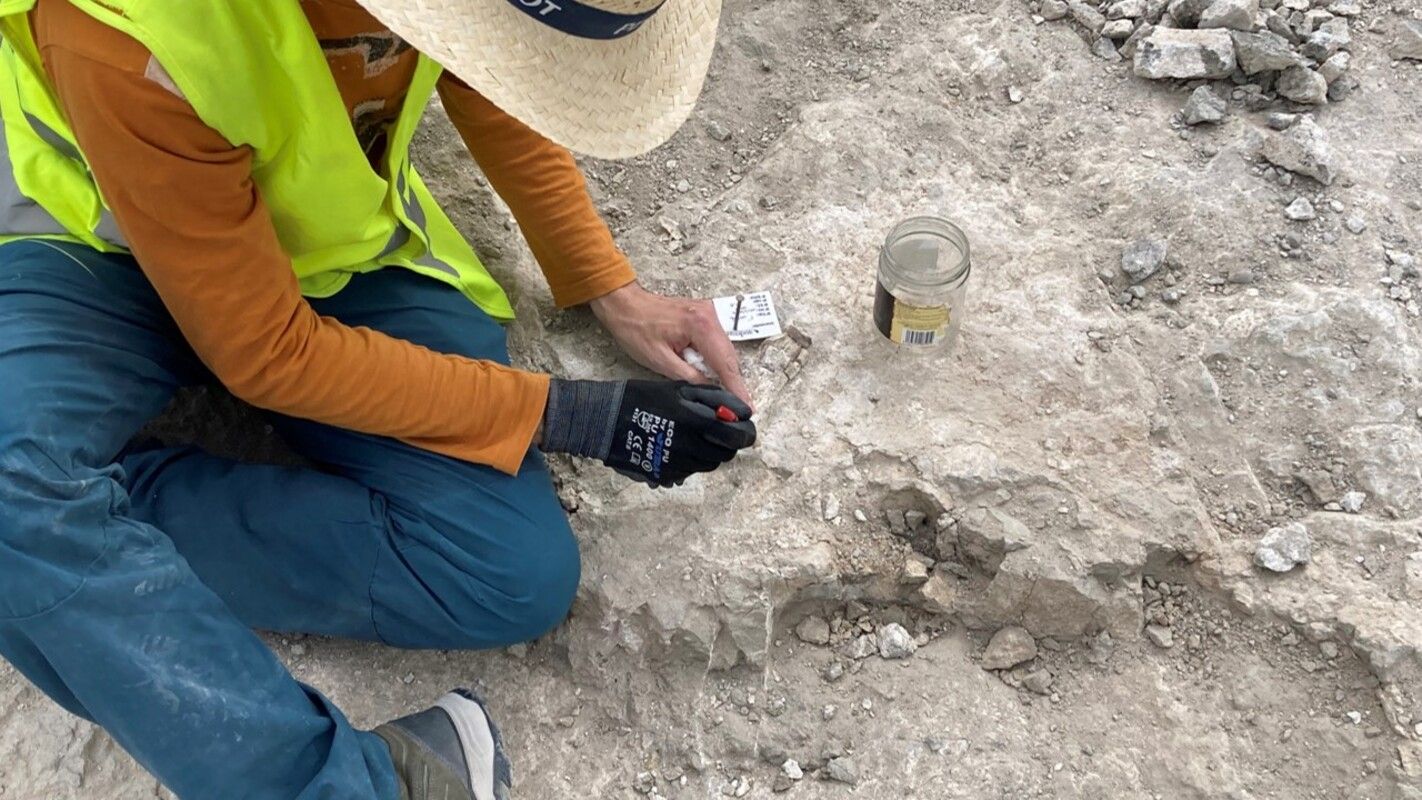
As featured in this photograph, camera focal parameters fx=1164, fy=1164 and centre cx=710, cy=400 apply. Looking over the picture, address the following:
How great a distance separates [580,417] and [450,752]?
54 cm

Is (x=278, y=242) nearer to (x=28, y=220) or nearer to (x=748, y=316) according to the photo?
(x=28, y=220)

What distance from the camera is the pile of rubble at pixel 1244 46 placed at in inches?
94.5

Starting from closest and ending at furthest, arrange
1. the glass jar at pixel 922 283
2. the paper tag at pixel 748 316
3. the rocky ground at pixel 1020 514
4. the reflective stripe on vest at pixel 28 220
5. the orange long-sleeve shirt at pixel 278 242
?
the orange long-sleeve shirt at pixel 278 242 → the reflective stripe on vest at pixel 28 220 → the rocky ground at pixel 1020 514 → the glass jar at pixel 922 283 → the paper tag at pixel 748 316

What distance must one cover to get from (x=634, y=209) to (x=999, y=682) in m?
1.20

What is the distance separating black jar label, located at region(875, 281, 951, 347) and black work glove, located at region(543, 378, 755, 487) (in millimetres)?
335

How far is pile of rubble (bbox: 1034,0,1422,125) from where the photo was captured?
2.40 meters

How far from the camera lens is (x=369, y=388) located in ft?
5.59

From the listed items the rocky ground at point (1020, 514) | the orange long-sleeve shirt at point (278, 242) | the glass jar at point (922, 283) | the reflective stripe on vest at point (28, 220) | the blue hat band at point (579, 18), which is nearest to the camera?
the blue hat band at point (579, 18)

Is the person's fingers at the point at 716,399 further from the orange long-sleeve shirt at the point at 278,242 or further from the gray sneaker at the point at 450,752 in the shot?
the gray sneaker at the point at 450,752

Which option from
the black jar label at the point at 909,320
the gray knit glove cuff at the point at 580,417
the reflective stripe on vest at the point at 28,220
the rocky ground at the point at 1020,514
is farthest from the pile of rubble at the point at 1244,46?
the reflective stripe on vest at the point at 28,220

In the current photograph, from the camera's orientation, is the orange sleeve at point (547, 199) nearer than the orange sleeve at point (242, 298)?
No

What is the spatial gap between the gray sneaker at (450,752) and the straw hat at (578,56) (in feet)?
2.95

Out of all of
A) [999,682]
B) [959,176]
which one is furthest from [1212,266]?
[999,682]

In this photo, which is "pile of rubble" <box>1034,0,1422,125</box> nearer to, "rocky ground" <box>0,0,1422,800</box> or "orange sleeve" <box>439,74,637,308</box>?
"rocky ground" <box>0,0,1422,800</box>
